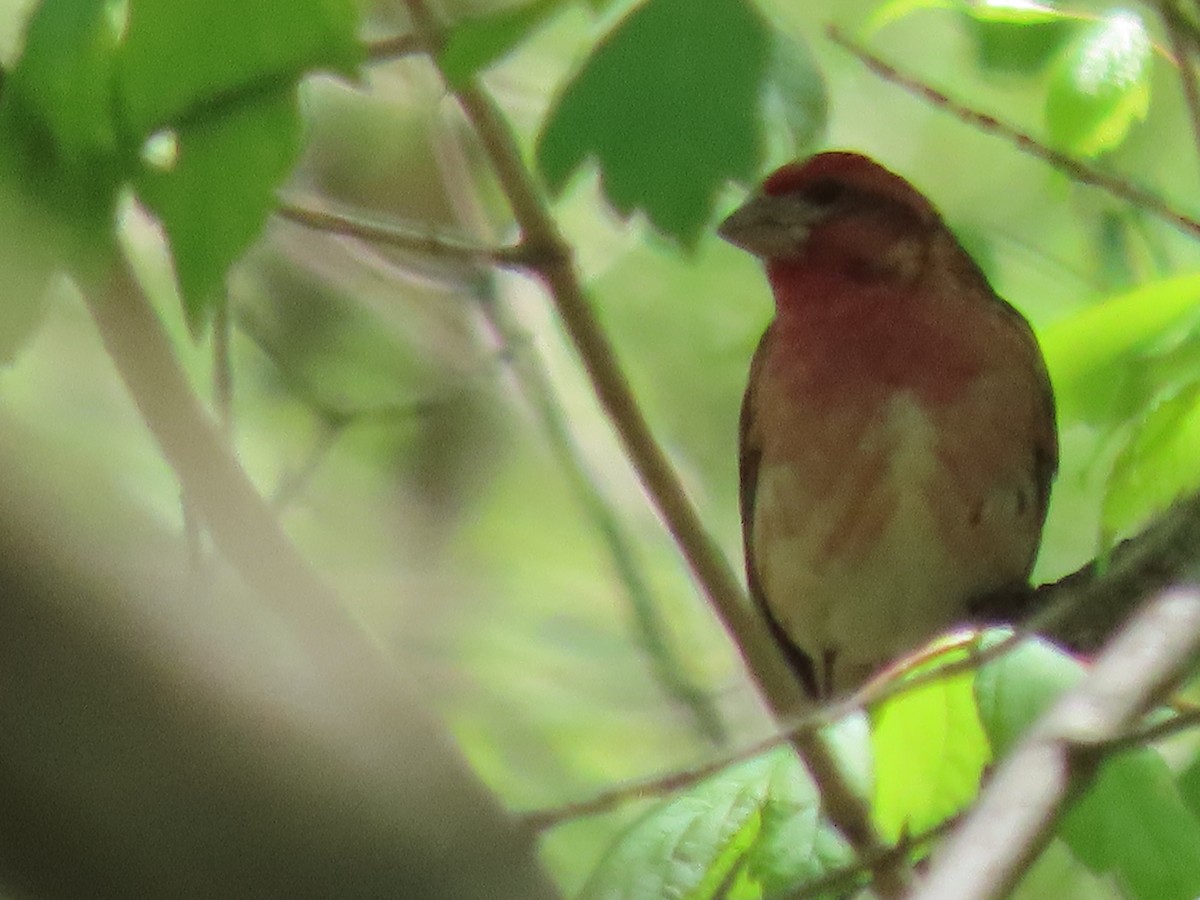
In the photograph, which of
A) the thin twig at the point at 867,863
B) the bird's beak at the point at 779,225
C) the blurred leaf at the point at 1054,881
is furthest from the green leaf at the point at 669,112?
the bird's beak at the point at 779,225

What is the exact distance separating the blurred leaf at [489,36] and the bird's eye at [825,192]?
6.20 feet

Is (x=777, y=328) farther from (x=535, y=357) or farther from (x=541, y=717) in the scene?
(x=541, y=717)

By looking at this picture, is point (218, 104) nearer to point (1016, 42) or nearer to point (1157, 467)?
point (1157, 467)

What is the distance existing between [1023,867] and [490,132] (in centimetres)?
136

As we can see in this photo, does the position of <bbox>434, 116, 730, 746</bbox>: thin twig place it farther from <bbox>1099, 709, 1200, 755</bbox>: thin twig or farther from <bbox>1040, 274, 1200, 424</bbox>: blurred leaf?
<bbox>1099, 709, 1200, 755</bbox>: thin twig

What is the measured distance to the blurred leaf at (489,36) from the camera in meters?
1.56

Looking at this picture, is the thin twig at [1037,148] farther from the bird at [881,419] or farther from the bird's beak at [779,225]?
the bird's beak at [779,225]

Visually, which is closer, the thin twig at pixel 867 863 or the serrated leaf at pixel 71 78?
the serrated leaf at pixel 71 78

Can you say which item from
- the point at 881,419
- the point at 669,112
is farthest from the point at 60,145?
the point at 881,419

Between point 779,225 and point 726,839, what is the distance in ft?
6.64

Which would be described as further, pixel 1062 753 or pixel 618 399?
pixel 618 399

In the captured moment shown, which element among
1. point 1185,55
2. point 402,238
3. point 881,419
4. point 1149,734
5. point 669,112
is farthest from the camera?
point 881,419

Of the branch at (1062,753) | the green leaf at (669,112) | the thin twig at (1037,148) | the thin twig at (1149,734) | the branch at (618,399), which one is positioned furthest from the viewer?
the thin twig at (1037,148)

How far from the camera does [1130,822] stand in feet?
5.41
